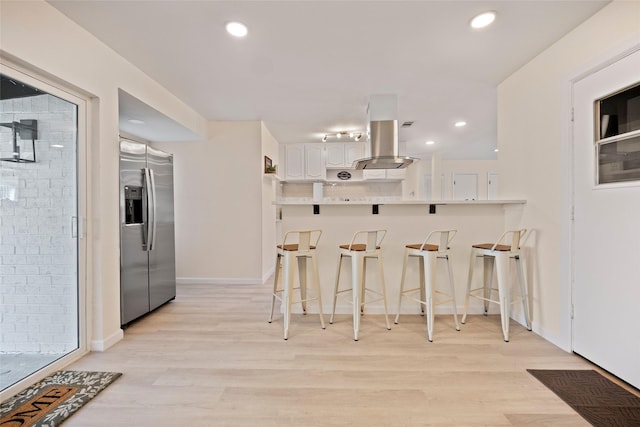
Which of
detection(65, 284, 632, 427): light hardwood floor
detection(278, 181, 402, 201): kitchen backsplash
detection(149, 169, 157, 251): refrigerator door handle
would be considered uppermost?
detection(278, 181, 402, 201): kitchen backsplash

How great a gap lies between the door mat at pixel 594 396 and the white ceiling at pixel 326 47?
248cm

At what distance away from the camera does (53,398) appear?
1.75 m

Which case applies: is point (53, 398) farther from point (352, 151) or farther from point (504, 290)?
point (352, 151)

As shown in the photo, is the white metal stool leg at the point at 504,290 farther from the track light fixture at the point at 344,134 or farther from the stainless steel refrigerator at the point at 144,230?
the stainless steel refrigerator at the point at 144,230

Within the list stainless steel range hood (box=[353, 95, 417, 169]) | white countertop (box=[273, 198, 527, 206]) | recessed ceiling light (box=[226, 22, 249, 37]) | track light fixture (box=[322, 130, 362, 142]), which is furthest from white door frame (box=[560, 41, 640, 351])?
track light fixture (box=[322, 130, 362, 142])

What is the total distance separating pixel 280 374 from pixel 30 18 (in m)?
2.79

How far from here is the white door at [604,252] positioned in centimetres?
185

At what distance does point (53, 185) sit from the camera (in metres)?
2.19

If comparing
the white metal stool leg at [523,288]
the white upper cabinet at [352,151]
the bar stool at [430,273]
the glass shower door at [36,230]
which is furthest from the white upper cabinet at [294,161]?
the white metal stool leg at [523,288]

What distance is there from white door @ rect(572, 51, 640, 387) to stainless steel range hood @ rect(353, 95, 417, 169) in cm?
169

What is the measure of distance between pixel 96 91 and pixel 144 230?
1329 millimetres

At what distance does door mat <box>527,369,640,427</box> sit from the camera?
157 centimetres

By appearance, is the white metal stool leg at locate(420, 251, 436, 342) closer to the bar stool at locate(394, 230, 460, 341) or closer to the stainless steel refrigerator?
the bar stool at locate(394, 230, 460, 341)

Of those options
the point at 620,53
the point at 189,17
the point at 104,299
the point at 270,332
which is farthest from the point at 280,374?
the point at 620,53
